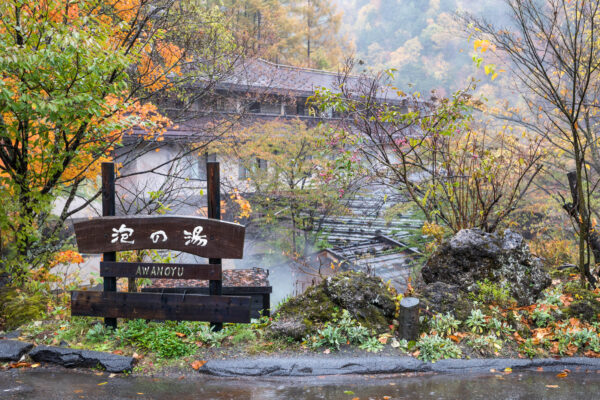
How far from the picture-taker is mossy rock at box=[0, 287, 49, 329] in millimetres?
6202

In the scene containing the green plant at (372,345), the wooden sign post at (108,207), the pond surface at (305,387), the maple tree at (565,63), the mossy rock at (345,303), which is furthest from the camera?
the maple tree at (565,63)

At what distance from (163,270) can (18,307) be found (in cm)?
255

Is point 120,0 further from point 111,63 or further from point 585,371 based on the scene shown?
point 585,371

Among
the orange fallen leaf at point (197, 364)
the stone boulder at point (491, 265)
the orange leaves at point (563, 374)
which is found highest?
the stone boulder at point (491, 265)

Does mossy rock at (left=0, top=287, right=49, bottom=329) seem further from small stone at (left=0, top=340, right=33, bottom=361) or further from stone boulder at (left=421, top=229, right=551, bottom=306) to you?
stone boulder at (left=421, top=229, right=551, bottom=306)

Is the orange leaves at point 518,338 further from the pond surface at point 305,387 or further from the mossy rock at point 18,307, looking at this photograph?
the mossy rock at point 18,307

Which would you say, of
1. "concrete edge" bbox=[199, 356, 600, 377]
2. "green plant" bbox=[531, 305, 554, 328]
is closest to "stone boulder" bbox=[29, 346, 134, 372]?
"concrete edge" bbox=[199, 356, 600, 377]

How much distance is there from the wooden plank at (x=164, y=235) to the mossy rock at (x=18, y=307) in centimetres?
150

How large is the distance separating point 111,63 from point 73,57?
0.49 m

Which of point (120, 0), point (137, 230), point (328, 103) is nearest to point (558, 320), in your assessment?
point (328, 103)

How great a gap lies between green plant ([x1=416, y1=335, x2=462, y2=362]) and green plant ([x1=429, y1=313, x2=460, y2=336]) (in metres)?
0.21

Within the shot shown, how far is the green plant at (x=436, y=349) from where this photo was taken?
5023mm

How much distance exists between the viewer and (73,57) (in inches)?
227

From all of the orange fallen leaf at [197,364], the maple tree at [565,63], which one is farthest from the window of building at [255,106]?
the orange fallen leaf at [197,364]
